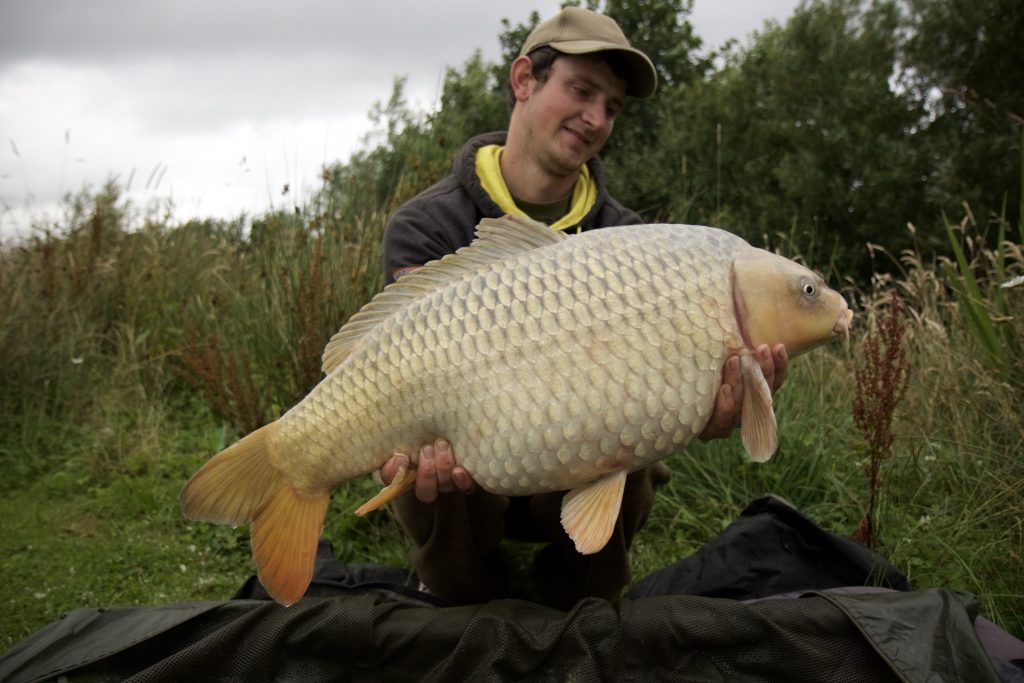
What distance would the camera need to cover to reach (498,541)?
1863 mm

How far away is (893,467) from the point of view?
Result: 211 centimetres

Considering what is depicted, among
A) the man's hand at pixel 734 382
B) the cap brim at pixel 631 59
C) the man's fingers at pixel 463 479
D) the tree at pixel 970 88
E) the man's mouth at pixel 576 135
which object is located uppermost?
the tree at pixel 970 88

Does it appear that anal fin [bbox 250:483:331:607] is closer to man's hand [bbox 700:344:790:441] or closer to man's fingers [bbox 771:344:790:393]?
man's hand [bbox 700:344:790:441]

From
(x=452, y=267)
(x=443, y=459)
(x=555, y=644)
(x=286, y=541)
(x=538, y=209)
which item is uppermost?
(x=538, y=209)

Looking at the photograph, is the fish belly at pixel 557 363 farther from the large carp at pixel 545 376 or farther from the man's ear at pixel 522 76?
the man's ear at pixel 522 76

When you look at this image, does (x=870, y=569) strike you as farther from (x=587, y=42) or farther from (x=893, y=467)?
(x=587, y=42)

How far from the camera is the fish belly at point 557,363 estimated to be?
1.22 meters

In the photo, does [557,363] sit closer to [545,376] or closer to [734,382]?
[545,376]

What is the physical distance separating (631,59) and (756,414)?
43.9 inches

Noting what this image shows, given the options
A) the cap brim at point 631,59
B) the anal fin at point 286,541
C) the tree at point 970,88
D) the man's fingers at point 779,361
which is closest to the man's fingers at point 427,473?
the anal fin at point 286,541

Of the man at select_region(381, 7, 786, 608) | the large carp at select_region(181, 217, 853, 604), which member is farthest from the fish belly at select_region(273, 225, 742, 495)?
the man at select_region(381, 7, 786, 608)

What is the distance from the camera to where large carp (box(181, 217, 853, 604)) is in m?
1.22

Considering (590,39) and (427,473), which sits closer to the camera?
(427,473)

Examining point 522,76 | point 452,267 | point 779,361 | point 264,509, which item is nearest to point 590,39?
point 522,76
